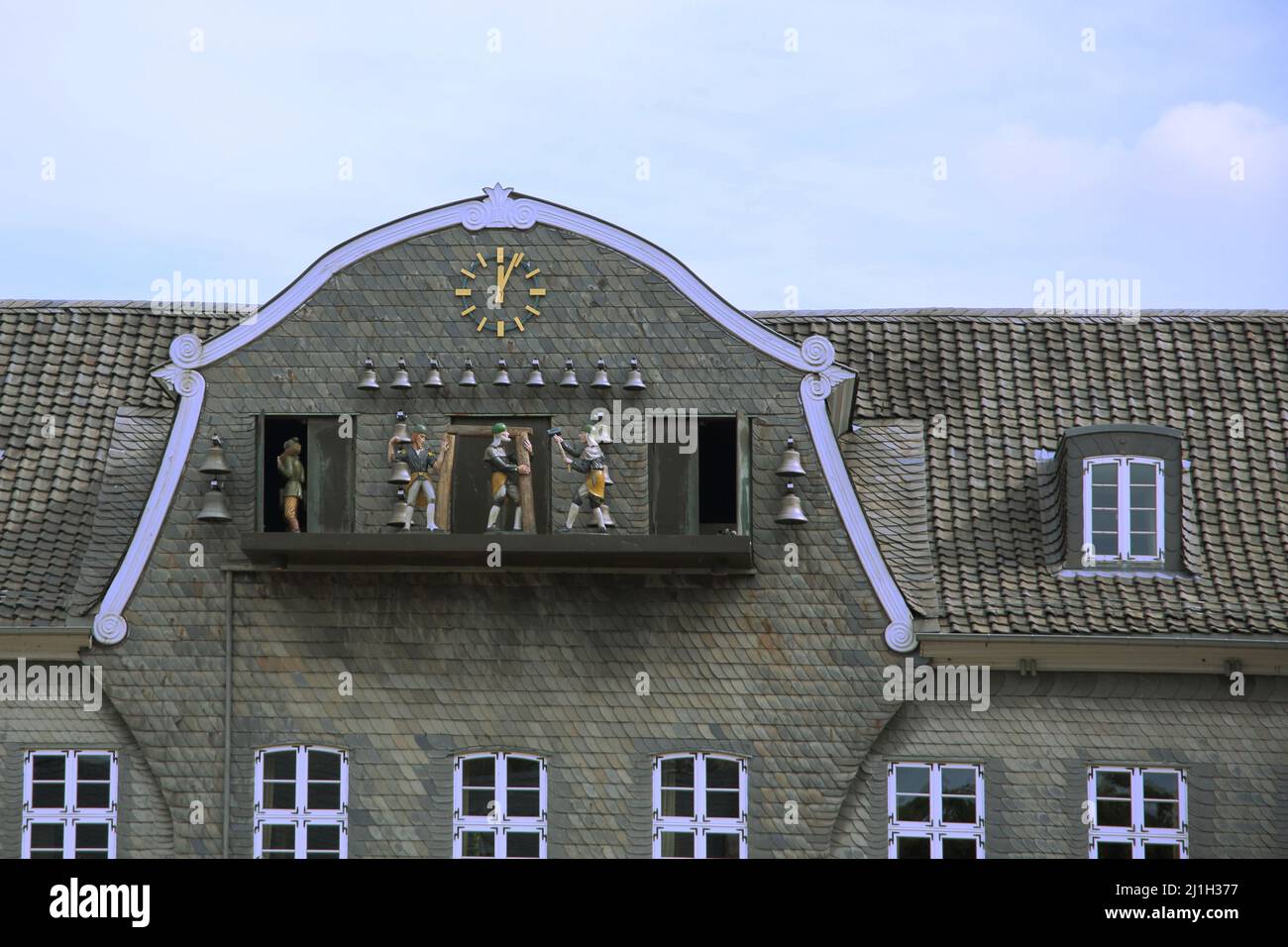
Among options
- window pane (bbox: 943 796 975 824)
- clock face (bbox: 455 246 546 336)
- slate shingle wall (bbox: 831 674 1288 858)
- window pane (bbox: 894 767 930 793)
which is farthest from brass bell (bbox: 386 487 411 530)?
window pane (bbox: 943 796 975 824)

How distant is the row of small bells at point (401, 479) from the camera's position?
2141 cm

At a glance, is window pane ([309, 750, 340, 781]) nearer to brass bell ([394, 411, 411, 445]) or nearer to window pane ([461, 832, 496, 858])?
window pane ([461, 832, 496, 858])

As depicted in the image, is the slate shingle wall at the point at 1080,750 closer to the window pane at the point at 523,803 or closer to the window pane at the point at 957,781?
the window pane at the point at 957,781

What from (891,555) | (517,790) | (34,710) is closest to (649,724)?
(517,790)

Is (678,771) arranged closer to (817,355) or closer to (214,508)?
(817,355)

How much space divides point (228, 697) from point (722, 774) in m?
5.75

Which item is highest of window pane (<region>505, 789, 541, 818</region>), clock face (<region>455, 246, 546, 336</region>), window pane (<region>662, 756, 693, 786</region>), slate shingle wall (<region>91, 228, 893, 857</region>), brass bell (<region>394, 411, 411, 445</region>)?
clock face (<region>455, 246, 546, 336</region>)

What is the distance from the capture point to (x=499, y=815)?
21.6 m

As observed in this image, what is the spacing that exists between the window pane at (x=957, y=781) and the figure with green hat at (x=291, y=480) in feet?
26.3

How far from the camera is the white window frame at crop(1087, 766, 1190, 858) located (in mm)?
21453

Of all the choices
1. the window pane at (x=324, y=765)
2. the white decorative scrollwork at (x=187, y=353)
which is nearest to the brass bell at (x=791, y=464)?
the window pane at (x=324, y=765)

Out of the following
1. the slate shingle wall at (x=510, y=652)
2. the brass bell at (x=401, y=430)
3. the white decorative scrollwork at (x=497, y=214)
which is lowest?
the slate shingle wall at (x=510, y=652)

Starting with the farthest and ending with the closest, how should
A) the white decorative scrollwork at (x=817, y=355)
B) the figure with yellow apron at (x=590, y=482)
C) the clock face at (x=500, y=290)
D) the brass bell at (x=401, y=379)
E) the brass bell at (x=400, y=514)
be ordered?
1. the clock face at (x=500, y=290)
2. the white decorative scrollwork at (x=817, y=355)
3. the brass bell at (x=401, y=379)
4. the figure with yellow apron at (x=590, y=482)
5. the brass bell at (x=400, y=514)

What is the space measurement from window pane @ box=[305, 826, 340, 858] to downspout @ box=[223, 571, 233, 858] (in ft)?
3.06
